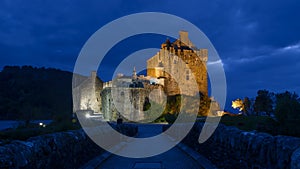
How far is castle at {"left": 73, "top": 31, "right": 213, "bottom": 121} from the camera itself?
4544cm

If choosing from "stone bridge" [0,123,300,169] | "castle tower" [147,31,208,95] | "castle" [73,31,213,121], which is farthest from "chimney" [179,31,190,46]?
"stone bridge" [0,123,300,169]

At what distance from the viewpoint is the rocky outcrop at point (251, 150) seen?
3.30 meters

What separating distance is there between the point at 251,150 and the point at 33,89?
85.9 metres

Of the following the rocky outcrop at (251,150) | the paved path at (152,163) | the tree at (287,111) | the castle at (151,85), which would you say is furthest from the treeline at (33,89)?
the tree at (287,111)

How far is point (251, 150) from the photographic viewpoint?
4445mm

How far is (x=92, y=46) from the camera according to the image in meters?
37.2

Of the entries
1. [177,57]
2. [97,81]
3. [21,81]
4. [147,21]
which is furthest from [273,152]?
[21,81]

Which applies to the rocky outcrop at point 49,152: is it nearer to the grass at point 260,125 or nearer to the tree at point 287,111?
the grass at point 260,125

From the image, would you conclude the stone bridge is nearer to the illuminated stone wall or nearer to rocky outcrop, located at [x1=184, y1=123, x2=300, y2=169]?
rocky outcrop, located at [x1=184, y1=123, x2=300, y2=169]

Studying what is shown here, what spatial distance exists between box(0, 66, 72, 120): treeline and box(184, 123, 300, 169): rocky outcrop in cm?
5246

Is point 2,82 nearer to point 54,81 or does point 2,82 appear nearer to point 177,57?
point 54,81

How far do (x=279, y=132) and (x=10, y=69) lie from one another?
111 metres

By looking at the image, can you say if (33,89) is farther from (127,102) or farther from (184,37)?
(127,102)

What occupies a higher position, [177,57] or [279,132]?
[177,57]
